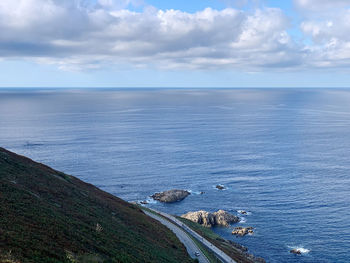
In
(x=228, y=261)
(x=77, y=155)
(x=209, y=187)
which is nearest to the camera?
(x=228, y=261)

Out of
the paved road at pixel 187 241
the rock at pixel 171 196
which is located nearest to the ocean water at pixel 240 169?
the rock at pixel 171 196

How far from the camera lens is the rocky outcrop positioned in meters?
72.9

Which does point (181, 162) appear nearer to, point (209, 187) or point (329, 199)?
point (209, 187)

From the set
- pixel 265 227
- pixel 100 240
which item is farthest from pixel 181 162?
pixel 100 240

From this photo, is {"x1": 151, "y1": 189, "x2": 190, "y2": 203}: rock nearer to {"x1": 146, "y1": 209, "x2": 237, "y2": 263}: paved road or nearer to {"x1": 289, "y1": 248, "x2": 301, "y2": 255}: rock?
{"x1": 146, "y1": 209, "x2": 237, "y2": 263}: paved road

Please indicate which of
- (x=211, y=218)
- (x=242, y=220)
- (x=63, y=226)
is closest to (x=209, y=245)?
(x=211, y=218)

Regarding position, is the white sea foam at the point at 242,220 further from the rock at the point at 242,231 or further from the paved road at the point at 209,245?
the paved road at the point at 209,245

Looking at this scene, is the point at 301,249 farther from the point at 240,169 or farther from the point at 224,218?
the point at 240,169

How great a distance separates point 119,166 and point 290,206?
2260 inches

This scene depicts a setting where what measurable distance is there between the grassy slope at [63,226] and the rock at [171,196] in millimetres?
33430

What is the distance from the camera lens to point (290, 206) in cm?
8062

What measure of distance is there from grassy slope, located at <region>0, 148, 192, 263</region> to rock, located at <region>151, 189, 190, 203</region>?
3343cm

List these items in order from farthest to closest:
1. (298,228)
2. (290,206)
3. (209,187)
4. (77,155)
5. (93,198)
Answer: (77,155)
(209,187)
(290,206)
(298,228)
(93,198)

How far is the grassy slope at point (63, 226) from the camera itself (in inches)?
925
